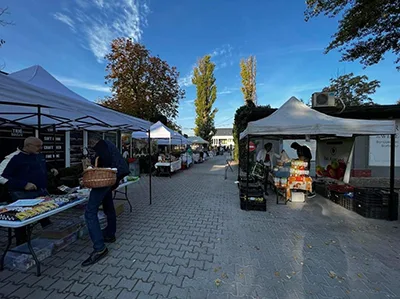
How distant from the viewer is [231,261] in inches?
104

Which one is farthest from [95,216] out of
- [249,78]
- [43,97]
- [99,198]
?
→ [249,78]

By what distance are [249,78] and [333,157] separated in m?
15.1

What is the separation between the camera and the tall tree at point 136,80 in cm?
1530

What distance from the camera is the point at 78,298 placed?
1980mm

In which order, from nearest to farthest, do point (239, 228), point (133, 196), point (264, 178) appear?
point (239, 228), point (133, 196), point (264, 178)

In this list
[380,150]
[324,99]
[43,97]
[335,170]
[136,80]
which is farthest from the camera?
[136,80]

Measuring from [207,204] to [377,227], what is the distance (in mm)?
3631

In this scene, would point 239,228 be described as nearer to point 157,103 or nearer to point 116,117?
point 116,117

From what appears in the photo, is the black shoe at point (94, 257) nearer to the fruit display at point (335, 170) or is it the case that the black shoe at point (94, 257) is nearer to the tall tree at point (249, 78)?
the fruit display at point (335, 170)

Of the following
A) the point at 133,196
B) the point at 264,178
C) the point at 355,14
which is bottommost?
the point at 133,196

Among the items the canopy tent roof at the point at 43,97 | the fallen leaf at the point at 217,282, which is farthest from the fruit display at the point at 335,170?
the canopy tent roof at the point at 43,97

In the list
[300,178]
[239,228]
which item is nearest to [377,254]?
[239,228]

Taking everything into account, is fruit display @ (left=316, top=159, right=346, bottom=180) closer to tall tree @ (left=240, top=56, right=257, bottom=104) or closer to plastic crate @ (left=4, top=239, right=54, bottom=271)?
plastic crate @ (left=4, top=239, right=54, bottom=271)

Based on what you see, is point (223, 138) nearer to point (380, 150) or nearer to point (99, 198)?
point (380, 150)
